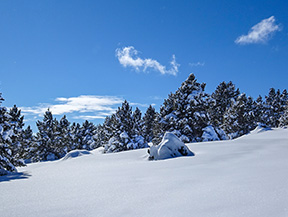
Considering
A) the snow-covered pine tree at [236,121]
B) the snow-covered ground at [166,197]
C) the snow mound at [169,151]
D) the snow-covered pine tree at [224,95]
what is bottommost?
the snow-covered ground at [166,197]

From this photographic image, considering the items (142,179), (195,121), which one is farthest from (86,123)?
(142,179)

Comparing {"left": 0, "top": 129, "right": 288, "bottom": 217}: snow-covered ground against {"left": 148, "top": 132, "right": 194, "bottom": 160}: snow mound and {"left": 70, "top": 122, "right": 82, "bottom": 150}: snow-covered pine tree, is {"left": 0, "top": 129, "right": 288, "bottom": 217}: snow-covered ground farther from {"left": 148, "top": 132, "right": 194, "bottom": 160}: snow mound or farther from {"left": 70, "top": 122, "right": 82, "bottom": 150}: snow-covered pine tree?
{"left": 70, "top": 122, "right": 82, "bottom": 150}: snow-covered pine tree

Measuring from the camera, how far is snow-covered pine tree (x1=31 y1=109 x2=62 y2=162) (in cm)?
3541

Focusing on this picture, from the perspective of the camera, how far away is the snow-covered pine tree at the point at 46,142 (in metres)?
35.4

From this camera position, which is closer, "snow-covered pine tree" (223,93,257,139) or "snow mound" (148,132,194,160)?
"snow mound" (148,132,194,160)

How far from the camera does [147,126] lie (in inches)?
1870

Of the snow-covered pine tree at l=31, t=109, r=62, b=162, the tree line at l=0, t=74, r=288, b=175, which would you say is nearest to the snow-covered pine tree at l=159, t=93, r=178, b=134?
the tree line at l=0, t=74, r=288, b=175

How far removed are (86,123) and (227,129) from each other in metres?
31.7

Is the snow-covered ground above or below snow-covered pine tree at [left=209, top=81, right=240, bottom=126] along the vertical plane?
below

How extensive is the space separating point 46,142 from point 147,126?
22507 millimetres

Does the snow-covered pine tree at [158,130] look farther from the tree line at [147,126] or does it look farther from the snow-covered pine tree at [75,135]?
the snow-covered pine tree at [75,135]

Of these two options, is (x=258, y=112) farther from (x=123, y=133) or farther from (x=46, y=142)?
(x=46, y=142)

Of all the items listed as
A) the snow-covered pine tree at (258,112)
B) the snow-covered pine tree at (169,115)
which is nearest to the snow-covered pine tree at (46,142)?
the snow-covered pine tree at (169,115)

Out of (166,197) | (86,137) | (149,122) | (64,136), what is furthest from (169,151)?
(86,137)
